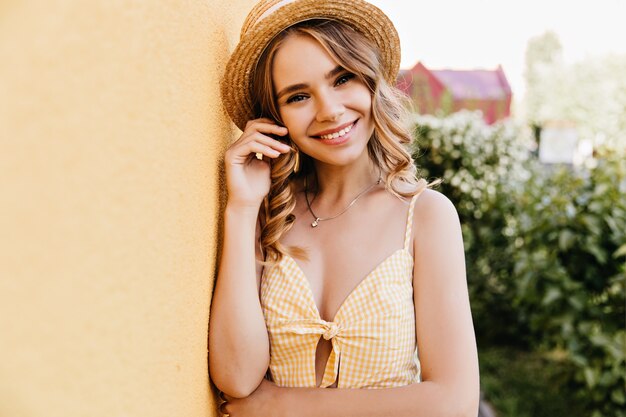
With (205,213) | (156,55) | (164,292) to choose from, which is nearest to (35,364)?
(164,292)

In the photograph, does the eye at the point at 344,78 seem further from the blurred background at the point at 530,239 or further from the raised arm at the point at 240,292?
the blurred background at the point at 530,239

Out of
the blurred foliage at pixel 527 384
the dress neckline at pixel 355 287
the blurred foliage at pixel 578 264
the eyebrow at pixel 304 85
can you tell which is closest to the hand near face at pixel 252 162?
the eyebrow at pixel 304 85

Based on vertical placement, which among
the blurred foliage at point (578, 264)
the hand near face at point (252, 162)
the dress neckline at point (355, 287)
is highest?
the hand near face at point (252, 162)

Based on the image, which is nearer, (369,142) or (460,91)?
(369,142)

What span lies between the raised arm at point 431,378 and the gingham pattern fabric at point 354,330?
0.19 ft

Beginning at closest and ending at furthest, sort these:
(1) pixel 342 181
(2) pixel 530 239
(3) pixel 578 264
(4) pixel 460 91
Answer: (1) pixel 342 181
(3) pixel 578 264
(2) pixel 530 239
(4) pixel 460 91

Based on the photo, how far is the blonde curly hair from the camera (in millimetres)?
1807

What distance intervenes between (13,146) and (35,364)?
0.76ft

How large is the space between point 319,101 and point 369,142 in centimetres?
39

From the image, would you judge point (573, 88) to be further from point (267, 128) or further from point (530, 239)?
point (267, 128)

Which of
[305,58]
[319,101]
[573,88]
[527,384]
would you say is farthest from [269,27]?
[573,88]

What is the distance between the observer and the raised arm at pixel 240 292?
1.63 m

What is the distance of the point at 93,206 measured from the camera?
807 millimetres

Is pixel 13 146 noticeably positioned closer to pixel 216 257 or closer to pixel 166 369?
pixel 166 369
